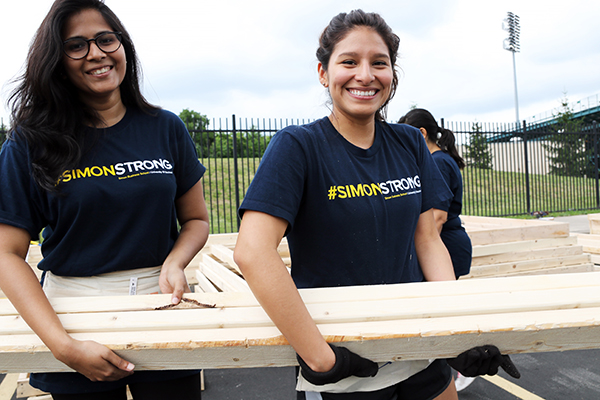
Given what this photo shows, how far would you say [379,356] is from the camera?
4.66ft

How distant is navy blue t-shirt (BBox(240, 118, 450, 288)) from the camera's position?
1.31 metres

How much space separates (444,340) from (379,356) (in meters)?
0.22

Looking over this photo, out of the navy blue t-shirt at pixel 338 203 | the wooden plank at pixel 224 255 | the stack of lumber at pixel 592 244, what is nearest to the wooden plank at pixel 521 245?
the stack of lumber at pixel 592 244

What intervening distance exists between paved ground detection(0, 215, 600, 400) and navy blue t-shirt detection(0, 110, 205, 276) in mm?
2276

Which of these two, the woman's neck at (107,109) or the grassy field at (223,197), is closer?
the woman's neck at (107,109)

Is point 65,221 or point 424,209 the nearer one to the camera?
point 65,221

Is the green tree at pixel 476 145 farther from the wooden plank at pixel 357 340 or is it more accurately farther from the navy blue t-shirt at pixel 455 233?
the wooden plank at pixel 357 340

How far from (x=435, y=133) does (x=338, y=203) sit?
2.49 meters

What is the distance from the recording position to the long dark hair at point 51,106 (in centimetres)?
149

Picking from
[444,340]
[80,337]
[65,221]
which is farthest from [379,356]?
[65,221]

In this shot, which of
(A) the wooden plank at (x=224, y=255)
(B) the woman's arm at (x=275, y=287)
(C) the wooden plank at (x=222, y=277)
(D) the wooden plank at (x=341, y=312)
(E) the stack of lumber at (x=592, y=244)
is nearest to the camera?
(B) the woman's arm at (x=275, y=287)

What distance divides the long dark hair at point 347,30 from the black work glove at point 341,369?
3.37ft

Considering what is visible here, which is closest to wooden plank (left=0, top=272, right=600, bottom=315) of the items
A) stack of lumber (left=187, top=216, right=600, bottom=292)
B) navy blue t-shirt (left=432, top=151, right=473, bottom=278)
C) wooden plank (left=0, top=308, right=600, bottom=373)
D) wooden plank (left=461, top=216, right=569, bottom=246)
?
wooden plank (left=0, top=308, right=600, bottom=373)

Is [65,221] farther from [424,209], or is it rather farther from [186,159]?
[424,209]
